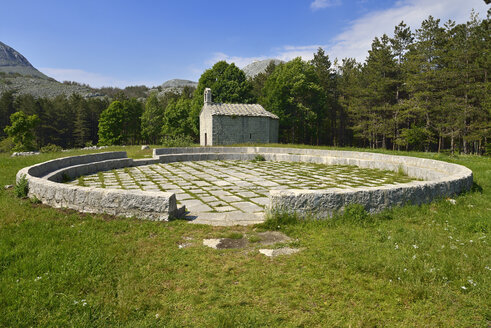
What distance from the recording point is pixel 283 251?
145 inches

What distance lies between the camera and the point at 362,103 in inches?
1487

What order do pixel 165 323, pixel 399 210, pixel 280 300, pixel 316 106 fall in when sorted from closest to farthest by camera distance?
pixel 165 323 < pixel 280 300 < pixel 399 210 < pixel 316 106

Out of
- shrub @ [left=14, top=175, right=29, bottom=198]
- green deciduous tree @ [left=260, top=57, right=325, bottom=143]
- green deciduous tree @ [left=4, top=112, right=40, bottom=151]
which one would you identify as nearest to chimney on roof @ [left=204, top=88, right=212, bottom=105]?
green deciduous tree @ [left=260, top=57, right=325, bottom=143]

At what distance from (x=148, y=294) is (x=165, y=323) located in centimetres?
46

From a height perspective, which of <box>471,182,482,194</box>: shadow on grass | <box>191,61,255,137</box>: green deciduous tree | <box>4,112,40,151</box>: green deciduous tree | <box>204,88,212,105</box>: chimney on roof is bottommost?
<box>471,182,482,194</box>: shadow on grass

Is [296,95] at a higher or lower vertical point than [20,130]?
higher

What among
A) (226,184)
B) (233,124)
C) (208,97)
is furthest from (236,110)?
(226,184)

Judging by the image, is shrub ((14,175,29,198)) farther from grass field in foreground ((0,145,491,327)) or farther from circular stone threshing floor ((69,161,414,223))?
circular stone threshing floor ((69,161,414,223))

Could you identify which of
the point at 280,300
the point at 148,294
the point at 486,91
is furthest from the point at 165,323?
the point at 486,91

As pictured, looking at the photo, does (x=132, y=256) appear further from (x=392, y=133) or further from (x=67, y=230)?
(x=392, y=133)

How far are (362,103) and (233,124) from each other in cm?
2015

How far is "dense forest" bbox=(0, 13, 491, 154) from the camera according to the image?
26.7 meters

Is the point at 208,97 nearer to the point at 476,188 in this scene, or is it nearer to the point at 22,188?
the point at 22,188

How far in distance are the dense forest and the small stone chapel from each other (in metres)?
2.66
